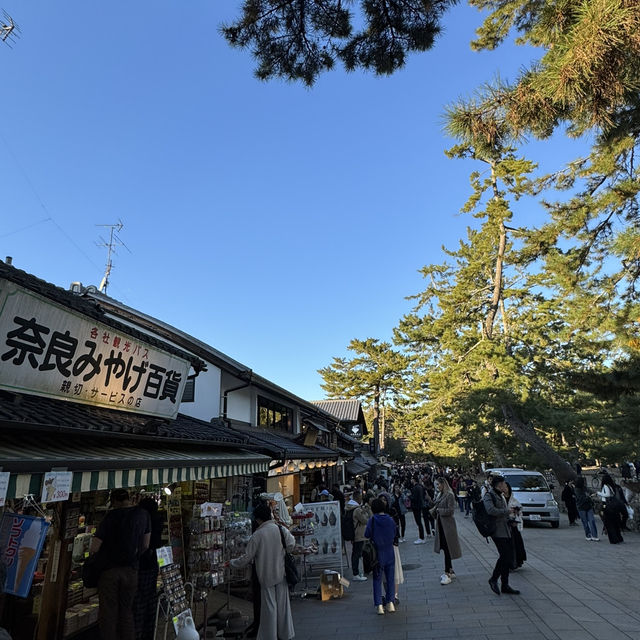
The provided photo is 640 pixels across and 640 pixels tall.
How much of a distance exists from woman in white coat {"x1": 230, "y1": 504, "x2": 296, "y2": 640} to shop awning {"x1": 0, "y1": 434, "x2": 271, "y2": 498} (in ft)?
4.24

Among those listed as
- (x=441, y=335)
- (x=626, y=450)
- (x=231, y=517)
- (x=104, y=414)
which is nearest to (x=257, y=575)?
(x=231, y=517)

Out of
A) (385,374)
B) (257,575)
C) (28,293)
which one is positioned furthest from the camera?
(385,374)

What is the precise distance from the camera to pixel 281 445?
1334 cm

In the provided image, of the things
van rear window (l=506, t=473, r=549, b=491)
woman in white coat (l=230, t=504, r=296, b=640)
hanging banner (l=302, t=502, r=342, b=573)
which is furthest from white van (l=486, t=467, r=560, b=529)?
woman in white coat (l=230, t=504, r=296, b=640)

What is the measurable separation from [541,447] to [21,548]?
22.8 metres

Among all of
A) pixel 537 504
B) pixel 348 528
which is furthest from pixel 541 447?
pixel 348 528

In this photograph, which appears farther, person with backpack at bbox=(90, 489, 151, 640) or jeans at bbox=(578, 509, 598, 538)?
jeans at bbox=(578, 509, 598, 538)

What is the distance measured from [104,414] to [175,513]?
10.4ft

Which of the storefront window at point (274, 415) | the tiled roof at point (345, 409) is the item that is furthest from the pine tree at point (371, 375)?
the storefront window at point (274, 415)

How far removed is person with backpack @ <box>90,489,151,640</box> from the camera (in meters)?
4.84

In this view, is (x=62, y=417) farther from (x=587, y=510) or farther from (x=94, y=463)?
(x=587, y=510)

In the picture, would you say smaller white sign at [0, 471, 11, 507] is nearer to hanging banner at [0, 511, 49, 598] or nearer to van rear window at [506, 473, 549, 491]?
hanging banner at [0, 511, 49, 598]

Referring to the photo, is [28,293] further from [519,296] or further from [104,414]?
[519,296]

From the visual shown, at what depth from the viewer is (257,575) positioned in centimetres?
554
